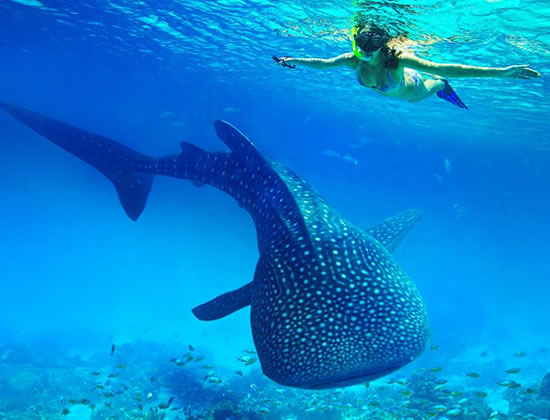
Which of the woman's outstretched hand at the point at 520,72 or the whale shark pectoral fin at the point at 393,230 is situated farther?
the whale shark pectoral fin at the point at 393,230

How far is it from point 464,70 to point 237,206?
95.2ft

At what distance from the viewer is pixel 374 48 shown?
155 inches

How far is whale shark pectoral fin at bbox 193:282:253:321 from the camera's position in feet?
15.9

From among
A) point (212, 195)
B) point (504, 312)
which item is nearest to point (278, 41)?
point (212, 195)

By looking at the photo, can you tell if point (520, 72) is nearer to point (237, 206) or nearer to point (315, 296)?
point (315, 296)

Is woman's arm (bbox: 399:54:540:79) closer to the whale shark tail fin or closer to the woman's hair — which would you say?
the woman's hair

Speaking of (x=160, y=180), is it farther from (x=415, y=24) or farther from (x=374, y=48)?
(x=374, y=48)

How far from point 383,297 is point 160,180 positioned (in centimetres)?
7019

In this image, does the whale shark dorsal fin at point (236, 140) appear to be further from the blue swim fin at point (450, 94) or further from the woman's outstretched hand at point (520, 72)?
the woman's outstretched hand at point (520, 72)

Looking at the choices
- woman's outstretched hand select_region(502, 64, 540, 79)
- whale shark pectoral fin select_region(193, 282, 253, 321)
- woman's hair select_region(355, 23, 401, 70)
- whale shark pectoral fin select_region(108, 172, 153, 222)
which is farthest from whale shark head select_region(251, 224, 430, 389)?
whale shark pectoral fin select_region(108, 172, 153, 222)

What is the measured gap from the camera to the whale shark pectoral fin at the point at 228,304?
4.84 meters

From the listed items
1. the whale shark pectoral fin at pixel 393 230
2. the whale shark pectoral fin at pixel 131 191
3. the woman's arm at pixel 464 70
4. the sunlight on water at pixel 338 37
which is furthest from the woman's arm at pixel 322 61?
the sunlight on water at pixel 338 37

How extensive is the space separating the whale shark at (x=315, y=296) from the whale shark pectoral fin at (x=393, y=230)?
2.13m

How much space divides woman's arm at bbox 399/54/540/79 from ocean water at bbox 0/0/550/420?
9278mm
